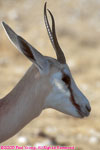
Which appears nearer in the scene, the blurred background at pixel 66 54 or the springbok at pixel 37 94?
the springbok at pixel 37 94

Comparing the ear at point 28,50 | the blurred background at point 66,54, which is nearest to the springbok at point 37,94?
the ear at point 28,50

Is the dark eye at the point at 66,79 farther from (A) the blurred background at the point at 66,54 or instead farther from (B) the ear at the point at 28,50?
(A) the blurred background at the point at 66,54

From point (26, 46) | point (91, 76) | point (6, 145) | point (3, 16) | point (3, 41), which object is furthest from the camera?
point (3, 16)

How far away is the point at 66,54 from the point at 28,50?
5902 mm

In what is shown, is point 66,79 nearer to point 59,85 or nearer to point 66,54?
point 59,85

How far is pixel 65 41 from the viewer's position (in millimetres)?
9773

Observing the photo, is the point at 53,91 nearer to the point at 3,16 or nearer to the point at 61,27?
the point at 61,27

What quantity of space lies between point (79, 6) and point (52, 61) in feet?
24.6

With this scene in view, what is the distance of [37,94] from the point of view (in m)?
3.53

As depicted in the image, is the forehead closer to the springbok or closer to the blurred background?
the springbok

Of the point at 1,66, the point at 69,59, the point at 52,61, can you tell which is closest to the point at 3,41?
the point at 1,66

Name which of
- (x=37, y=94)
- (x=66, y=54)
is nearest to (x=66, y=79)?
(x=37, y=94)

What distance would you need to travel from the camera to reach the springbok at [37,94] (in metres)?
3.46

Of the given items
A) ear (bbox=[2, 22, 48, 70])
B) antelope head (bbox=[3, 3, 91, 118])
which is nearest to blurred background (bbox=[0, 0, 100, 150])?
antelope head (bbox=[3, 3, 91, 118])
